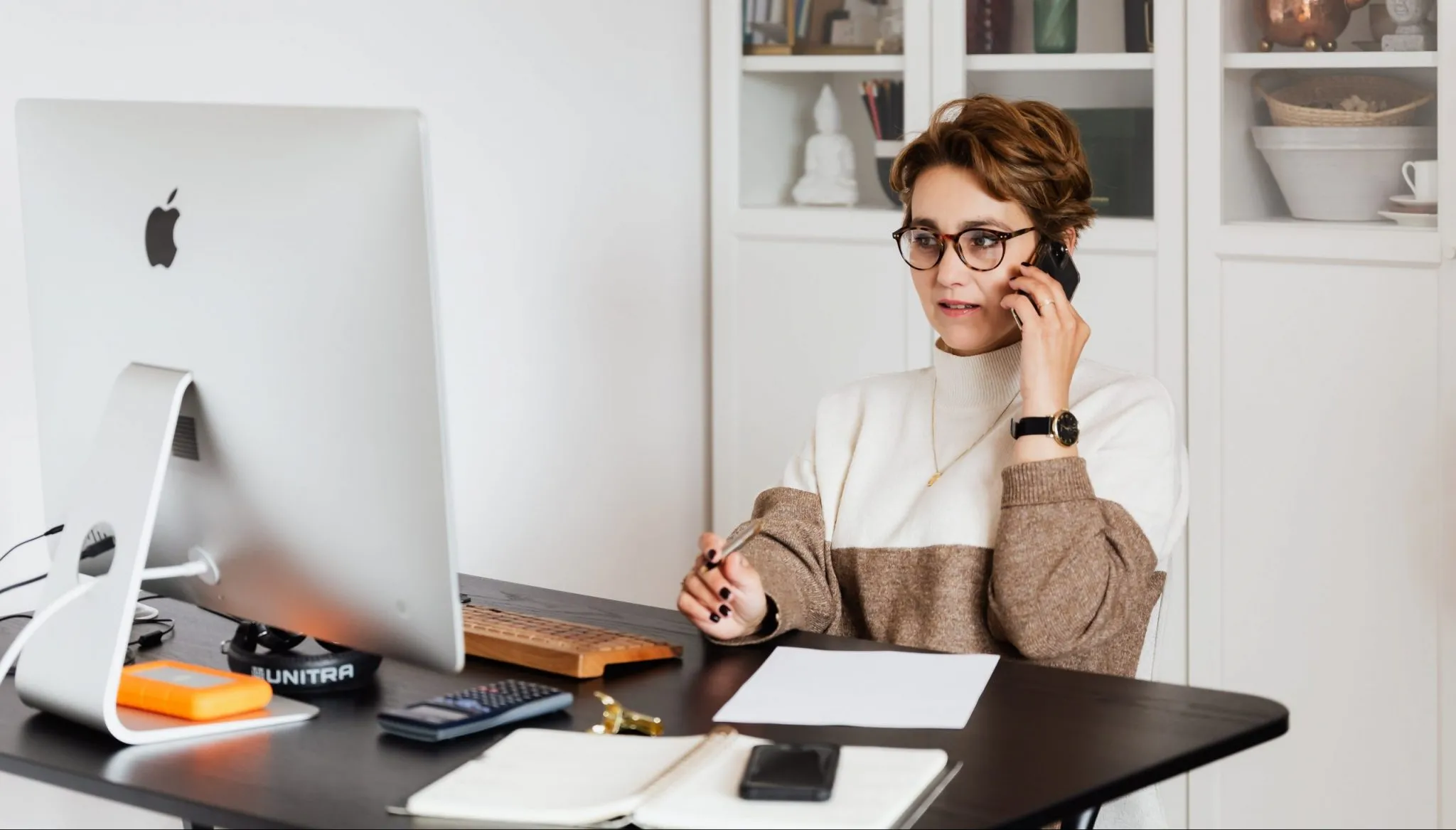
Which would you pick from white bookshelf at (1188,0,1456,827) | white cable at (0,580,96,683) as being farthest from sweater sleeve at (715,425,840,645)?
white bookshelf at (1188,0,1456,827)

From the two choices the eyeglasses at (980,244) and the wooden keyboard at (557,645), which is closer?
the wooden keyboard at (557,645)

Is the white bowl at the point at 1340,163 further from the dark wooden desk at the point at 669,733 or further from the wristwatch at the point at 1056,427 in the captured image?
the dark wooden desk at the point at 669,733

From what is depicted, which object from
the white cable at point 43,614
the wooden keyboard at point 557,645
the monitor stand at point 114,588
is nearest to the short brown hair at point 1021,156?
the wooden keyboard at point 557,645

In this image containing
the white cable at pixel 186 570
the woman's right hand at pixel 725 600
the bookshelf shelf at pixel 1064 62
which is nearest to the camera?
the white cable at pixel 186 570

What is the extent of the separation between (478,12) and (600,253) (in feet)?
1.69

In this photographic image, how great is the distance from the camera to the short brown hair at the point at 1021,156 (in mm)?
1848

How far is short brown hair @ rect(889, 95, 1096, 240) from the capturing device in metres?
1.85

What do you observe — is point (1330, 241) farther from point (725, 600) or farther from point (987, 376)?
point (725, 600)

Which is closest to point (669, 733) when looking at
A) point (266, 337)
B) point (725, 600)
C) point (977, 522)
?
point (725, 600)

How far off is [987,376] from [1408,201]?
1.06 metres

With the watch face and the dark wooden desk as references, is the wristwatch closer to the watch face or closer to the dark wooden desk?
the watch face

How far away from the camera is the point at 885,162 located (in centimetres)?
316

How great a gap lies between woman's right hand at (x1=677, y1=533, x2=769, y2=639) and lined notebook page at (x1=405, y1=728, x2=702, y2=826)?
335 millimetres

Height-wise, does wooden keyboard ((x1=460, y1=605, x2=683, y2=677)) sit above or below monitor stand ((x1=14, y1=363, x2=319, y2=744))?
below
